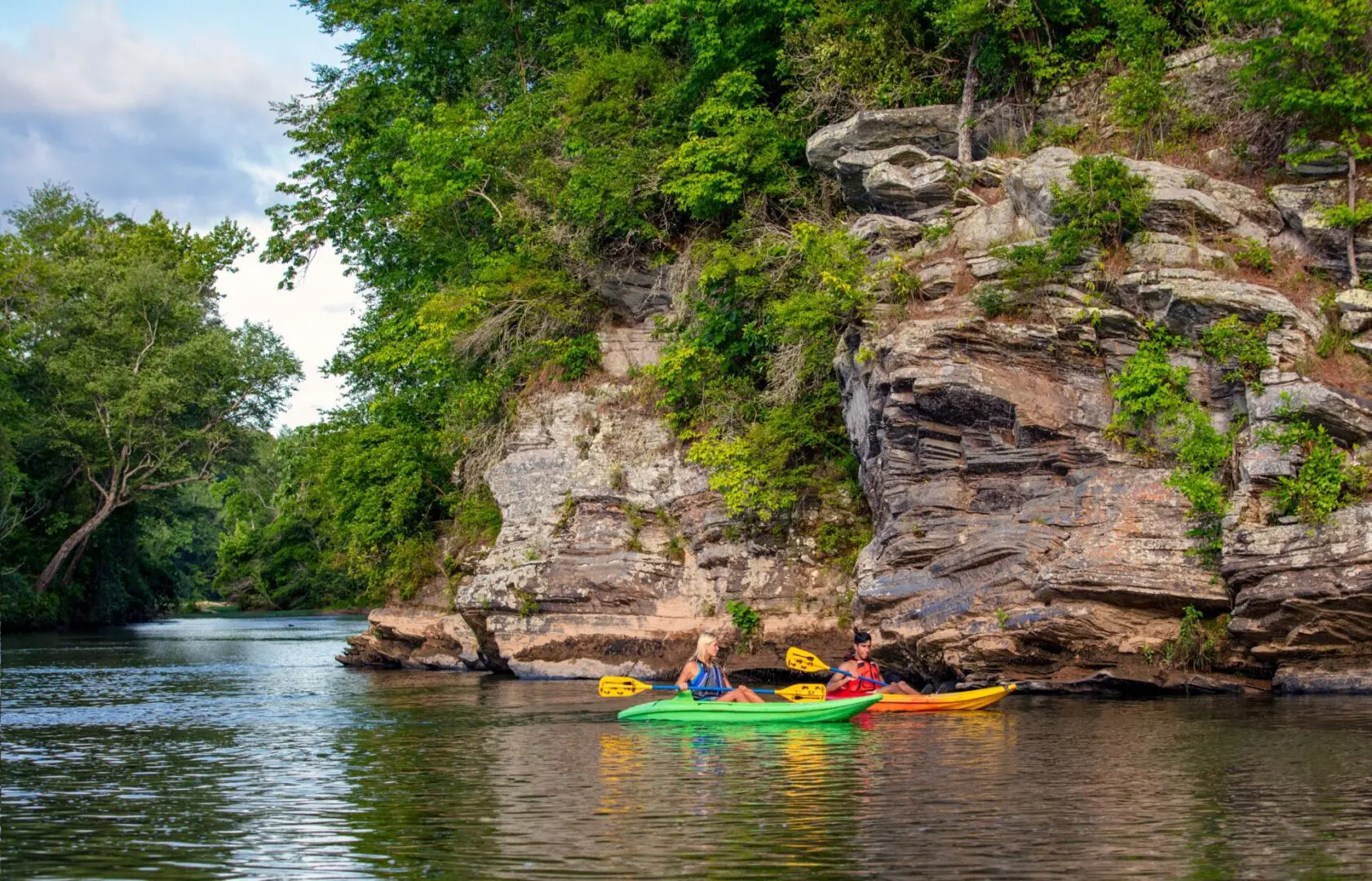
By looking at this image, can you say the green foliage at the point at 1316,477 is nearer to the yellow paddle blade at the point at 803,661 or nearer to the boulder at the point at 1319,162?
the boulder at the point at 1319,162

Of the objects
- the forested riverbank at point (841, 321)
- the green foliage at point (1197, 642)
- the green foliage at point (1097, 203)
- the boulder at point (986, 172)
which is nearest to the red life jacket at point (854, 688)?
the forested riverbank at point (841, 321)

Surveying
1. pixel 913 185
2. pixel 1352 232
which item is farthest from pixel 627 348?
pixel 1352 232

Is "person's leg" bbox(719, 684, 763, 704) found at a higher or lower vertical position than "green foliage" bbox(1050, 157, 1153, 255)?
lower

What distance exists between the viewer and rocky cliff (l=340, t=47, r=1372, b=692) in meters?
18.0

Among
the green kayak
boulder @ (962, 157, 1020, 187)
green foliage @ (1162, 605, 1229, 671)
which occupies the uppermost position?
boulder @ (962, 157, 1020, 187)

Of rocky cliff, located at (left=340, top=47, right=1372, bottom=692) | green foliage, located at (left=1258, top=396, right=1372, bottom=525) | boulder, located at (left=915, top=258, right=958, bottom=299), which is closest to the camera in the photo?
green foliage, located at (left=1258, top=396, right=1372, bottom=525)

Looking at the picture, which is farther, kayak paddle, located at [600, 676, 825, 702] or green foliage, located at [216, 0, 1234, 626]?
green foliage, located at [216, 0, 1234, 626]

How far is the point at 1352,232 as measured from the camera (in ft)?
64.1

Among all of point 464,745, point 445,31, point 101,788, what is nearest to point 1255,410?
point 464,745

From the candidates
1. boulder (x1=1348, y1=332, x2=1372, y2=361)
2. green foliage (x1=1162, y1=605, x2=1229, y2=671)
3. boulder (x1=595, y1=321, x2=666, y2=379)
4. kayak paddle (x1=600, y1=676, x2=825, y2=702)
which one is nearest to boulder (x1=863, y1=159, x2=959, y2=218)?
boulder (x1=595, y1=321, x2=666, y2=379)

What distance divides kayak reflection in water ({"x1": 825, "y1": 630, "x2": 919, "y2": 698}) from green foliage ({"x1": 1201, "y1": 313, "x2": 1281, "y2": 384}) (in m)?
6.16

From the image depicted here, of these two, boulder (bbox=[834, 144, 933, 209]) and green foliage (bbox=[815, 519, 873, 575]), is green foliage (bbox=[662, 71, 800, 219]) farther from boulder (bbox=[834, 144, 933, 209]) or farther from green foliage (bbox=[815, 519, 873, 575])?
green foliage (bbox=[815, 519, 873, 575])

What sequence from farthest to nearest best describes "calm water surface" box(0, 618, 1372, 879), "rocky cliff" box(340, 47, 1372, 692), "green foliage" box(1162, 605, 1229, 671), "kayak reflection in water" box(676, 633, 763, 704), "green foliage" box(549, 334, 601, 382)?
"green foliage" box(549, 334, 601, 382)
"green foliage" box(1162, 605, 1229, 671)
"kayak reflection in water" box(676, 633, 763, 704)
"rocky cliff" box(340, 47, 1372, 692)
"calm water surface" box(0, 618, 1372, 879)

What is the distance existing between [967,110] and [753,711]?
11696 mm
